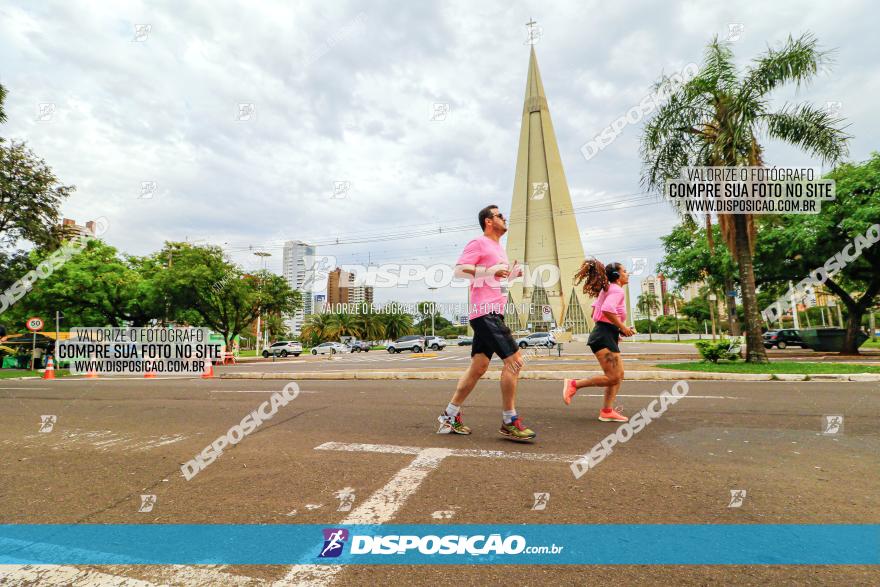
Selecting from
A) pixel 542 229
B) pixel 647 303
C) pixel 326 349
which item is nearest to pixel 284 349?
pixel 326 349

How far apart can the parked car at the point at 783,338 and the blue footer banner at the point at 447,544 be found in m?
36.7

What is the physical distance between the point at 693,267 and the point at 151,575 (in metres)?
24.1

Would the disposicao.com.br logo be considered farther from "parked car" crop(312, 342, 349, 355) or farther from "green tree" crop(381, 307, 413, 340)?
"green tree" crop(381, 307, 413, 340)

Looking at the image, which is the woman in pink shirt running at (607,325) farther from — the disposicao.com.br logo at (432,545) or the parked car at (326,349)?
the parked car at (326,349)

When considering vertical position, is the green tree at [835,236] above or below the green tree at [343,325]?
above

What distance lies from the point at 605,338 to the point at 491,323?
1.83m

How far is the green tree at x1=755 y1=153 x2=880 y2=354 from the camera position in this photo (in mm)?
16562

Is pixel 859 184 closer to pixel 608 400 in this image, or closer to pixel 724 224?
pixel 724 224

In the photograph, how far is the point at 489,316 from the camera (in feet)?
13.7

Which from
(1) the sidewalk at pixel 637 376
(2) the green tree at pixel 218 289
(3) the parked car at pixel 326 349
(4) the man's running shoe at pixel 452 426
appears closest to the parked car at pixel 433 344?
(3) the parked car at pixel 326 349

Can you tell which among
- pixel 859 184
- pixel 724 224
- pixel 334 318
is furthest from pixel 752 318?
pixel 334 318

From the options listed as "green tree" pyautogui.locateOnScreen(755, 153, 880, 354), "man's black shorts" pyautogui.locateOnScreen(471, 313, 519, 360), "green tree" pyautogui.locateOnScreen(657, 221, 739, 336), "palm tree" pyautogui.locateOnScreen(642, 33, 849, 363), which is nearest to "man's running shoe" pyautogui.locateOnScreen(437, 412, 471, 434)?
"man's black shorts" pyautogui.locateOnScreen(471, 313, 519, 360)

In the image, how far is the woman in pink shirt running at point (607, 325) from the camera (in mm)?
5125

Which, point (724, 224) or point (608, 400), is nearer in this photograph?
point (608, 400)
